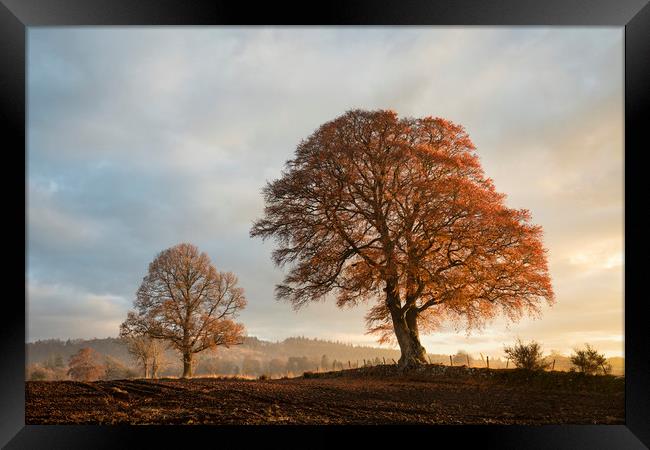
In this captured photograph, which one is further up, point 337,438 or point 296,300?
point 296,300

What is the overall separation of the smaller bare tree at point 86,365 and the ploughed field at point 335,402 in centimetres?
393

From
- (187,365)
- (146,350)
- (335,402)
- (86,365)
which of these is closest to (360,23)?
A: (335,402)

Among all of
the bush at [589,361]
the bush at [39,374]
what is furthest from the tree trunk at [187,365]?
the bush at [589,361]

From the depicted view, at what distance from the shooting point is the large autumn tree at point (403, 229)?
13.1 meters

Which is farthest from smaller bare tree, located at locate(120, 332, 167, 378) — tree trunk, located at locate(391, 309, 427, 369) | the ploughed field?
tree trunk, located at locate(391, 309, 427, 369)

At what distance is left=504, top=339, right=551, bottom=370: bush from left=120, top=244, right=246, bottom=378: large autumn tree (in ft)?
24.7

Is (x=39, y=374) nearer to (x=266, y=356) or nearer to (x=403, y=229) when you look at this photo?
(x=266, y=356)

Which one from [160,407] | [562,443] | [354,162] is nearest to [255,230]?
[354,162]

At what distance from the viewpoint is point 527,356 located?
11625 millimetres

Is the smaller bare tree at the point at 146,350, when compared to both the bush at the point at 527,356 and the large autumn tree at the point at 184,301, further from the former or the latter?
the bush at the point at 527,356

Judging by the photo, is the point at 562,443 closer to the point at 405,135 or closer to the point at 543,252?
the point at 543,252

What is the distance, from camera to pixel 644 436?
23.1 ft

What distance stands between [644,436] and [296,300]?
333 inches

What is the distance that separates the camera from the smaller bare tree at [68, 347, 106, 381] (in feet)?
45.8
